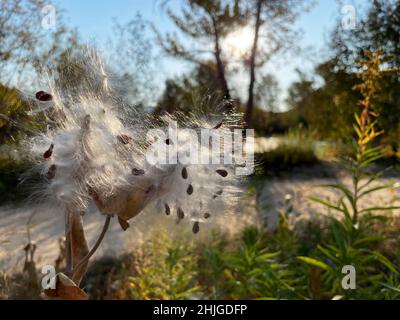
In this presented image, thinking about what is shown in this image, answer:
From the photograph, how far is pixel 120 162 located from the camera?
62cm

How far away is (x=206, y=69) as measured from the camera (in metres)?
7.49

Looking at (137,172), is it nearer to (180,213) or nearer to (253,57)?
(180,213)

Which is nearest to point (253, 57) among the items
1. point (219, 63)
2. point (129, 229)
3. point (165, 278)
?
point (219, 63)

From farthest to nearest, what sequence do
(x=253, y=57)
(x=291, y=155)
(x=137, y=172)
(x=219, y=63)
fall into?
(x=291, y=155) → (x=253, y=57) → (x=219, y=63) → (x=137, y=172)

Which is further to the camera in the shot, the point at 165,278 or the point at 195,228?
the point at 165,278

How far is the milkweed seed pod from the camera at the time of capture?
606 millimetres

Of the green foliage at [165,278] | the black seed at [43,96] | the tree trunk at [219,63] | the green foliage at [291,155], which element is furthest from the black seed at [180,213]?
the green foliage at [291,155]

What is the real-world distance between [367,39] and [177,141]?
474cm

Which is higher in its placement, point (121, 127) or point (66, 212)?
point (121, 127)

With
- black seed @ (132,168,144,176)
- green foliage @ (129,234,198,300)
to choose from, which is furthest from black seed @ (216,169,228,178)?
green foliage @ (129,234,198,300)

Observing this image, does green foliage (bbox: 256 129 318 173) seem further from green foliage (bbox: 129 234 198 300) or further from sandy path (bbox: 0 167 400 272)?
green foliage (bbox: 129 234 198 300)

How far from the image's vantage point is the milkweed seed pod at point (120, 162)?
23.9 inches
